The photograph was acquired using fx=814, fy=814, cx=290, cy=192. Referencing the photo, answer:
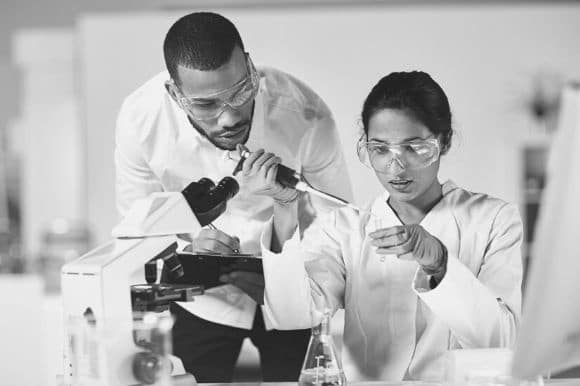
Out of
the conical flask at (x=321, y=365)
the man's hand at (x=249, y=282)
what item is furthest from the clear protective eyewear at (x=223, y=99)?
the conical flask at (x=321, y=365)

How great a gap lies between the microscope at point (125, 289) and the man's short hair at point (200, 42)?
1.00 ft

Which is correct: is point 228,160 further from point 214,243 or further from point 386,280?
point 386,280

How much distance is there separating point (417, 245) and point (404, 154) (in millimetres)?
248

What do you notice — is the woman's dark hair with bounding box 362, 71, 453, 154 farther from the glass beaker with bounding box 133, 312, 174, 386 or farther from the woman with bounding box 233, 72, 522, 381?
the glass beaker with bounding box 133, 312, 174, 386

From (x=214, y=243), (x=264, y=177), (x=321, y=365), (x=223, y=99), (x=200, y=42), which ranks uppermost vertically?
(x=200, y=42)

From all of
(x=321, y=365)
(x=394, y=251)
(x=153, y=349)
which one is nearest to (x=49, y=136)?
(x=394, y=251)

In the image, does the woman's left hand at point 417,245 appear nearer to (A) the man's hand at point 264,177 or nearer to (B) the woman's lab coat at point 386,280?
(B) the woman's lab coat at point 386,280

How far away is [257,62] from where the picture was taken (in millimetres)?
2021

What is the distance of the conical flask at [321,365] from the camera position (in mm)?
1578

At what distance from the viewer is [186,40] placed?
1.93 metres

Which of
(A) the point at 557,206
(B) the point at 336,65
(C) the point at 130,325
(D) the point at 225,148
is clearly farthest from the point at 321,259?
(A) the point at 557,206

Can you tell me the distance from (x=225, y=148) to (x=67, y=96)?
402 cm

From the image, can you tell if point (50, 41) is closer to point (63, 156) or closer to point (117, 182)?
point (63, 156)

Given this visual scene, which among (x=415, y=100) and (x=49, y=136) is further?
(x=49, y=136)
